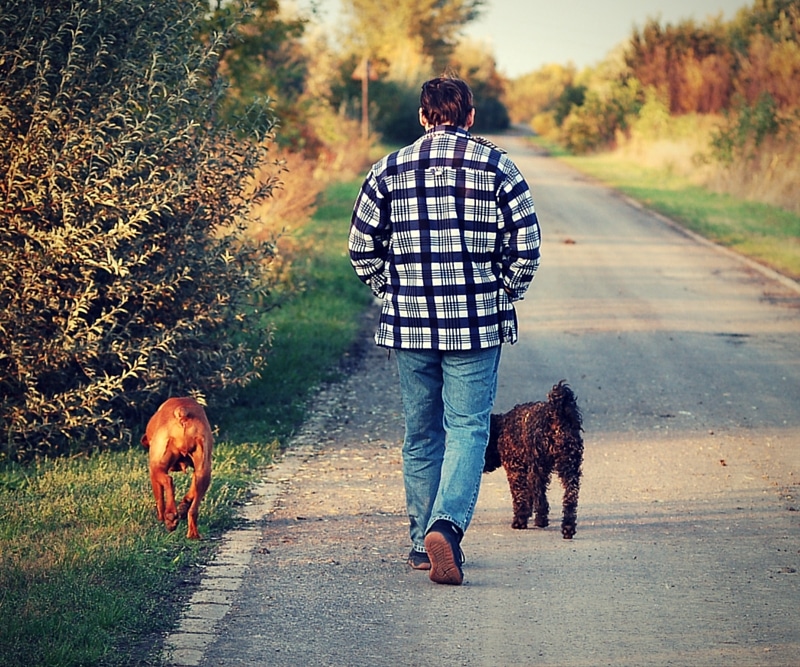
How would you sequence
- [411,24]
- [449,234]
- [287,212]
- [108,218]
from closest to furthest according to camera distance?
[449,234] → [108,218] → [287,212] → [411,24]

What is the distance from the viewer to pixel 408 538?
5.47 m

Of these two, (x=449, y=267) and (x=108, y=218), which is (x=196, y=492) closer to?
(x=449, y=267)

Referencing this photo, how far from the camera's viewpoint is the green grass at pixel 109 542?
415 cm

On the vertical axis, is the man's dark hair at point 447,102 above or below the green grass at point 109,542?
above

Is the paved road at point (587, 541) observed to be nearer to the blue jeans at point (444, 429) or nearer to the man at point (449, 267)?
the blue jeans at point (444, 429)

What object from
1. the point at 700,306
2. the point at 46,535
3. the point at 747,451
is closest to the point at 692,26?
the point at 700,306

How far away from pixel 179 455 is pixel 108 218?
1.92m

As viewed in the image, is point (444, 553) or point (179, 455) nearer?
point (444, 553)

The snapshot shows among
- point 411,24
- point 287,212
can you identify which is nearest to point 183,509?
point 287,212

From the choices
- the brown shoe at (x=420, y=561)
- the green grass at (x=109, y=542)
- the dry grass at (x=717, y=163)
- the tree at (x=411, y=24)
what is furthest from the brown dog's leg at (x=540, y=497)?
the tree at (x=411, y=24)

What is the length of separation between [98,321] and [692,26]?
129 feet

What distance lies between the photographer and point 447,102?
15.6ft

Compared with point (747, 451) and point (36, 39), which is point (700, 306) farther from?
point (36, 39)

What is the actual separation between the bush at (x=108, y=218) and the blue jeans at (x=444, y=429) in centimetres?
234
